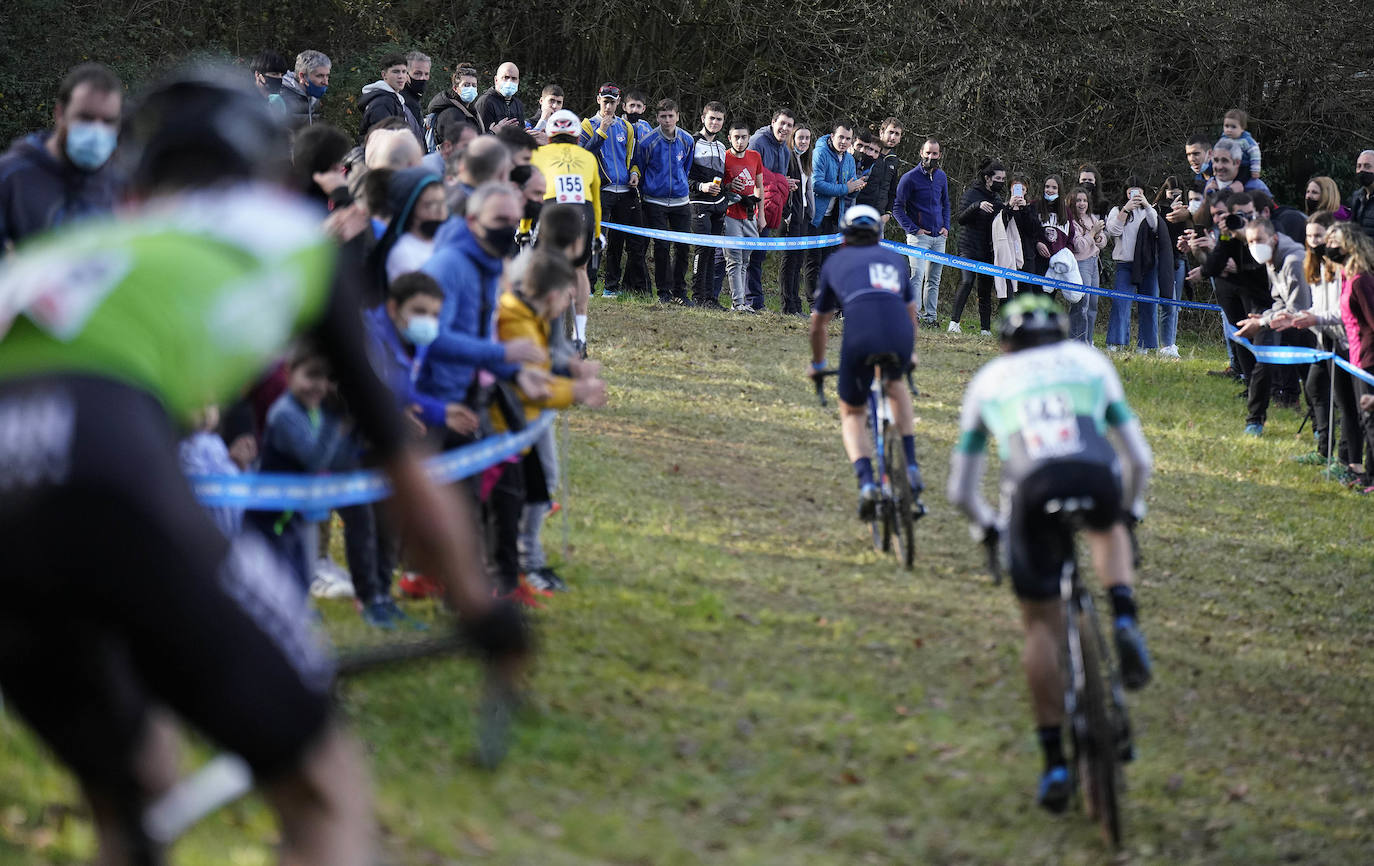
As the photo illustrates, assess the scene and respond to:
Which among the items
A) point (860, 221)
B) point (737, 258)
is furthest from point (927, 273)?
point (860, 221)

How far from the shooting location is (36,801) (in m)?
5.04

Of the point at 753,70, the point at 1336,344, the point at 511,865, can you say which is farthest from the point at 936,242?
the point at 511,865

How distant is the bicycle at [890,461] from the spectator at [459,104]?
684cm

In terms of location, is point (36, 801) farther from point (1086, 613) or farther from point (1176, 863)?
point (1176, 863)

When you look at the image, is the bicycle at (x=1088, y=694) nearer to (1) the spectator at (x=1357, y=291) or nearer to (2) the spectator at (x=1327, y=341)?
(1) the spectator at (x=1357, y=291)

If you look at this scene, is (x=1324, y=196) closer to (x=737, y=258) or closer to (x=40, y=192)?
(x=737, y=258)

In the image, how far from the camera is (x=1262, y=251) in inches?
589

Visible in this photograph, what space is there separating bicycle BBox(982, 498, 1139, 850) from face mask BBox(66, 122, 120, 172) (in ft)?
14.4

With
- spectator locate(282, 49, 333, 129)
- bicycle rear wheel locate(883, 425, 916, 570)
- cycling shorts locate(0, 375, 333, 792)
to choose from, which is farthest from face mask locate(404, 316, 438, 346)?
spectator locate(282, 49, 333, 129)

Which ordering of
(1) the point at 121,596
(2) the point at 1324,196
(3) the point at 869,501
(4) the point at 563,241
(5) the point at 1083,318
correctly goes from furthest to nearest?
(5) the point at 1083,318, (2) the point at 1324,196, (3) the point at 869,501, (4) the point at 563,241, (1) the point at 121,596

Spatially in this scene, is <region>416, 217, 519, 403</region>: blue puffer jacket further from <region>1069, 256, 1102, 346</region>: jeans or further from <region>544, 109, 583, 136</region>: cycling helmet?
<region>1069, 256, 1102, 346</region>: jeans

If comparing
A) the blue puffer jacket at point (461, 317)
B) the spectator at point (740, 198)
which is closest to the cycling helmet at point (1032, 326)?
the blue puffer jacket at point (461, 317)

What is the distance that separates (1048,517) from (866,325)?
4.06 m

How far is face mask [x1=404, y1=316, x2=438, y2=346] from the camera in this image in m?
7.36
